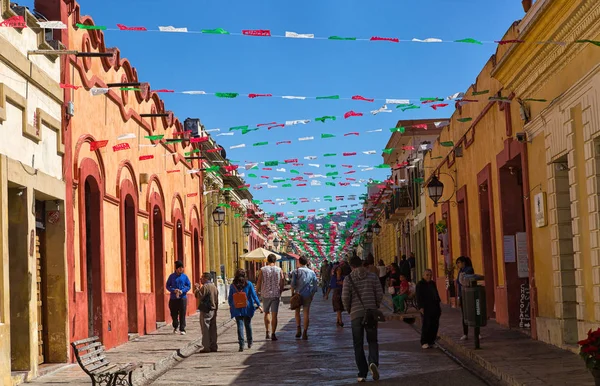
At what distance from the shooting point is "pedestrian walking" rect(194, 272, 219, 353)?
1786 centimetres

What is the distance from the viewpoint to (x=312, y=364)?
1469cm

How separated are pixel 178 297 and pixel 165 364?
6742 mm

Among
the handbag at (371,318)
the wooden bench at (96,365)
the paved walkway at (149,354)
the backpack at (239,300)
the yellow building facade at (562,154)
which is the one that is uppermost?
the yellow building facade at (562,154)

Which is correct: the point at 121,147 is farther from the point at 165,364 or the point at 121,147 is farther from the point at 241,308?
the point at 165,364

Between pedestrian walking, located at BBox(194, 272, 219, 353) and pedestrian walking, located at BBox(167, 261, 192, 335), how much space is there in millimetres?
4066

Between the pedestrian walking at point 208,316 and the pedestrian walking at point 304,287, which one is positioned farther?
the pedestrian walking at point 304,287

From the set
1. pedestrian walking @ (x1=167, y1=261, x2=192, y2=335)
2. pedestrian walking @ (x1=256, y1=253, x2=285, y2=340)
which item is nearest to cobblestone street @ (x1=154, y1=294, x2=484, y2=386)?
pedestrian walking @ (x1=256, y1=253, x2=285, y2=340)

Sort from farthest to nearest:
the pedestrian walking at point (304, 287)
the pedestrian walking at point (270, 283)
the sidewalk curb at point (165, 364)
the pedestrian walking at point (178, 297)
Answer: the pedestrian walking at point (178, 297)
the pedestrian walking at point (304, 287)
the pedestrian walking at point (270, 283)
the sidewalk curb at point (165, 364)

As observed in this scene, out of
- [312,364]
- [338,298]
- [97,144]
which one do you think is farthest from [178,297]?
[312,364]

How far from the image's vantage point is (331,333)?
2167cm

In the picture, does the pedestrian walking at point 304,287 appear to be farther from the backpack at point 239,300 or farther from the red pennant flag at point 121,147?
the red pennant flag at point 121,147

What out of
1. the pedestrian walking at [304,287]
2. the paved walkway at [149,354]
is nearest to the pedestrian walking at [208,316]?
the paved walkway at [149,354]

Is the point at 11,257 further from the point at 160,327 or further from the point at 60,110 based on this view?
the point at 160,327

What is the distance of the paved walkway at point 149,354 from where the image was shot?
13414 mm
